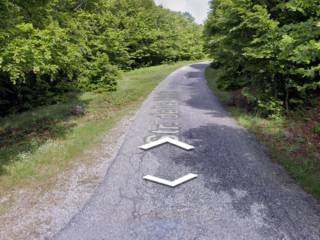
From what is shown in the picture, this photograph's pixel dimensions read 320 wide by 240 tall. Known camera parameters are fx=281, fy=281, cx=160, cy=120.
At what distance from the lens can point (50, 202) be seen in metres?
5.38

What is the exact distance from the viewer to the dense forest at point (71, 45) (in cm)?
688

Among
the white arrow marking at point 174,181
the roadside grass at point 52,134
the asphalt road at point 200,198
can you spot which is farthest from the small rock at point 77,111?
the white arrow marking at point 174,181

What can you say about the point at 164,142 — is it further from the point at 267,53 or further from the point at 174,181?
the point at 267,53

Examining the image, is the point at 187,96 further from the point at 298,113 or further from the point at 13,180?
the point at 13,180

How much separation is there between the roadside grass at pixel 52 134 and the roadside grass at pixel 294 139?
501cm

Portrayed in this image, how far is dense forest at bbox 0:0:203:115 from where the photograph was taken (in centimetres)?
688

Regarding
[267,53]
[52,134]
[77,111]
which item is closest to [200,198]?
[267,53]

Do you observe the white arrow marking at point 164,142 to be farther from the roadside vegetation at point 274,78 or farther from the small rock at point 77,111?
the small rock at point 77,111

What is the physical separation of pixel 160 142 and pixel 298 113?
5.45m

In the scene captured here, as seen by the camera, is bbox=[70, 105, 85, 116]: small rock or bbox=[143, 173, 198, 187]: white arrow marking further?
bbox=[70, 105, 85, 116]: small rock

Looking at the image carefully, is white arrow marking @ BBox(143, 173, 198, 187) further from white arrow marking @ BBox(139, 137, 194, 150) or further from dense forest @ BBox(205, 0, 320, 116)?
dense forest @ BBox(205, 0, 320, 116)

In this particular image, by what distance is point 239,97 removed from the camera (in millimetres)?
13977

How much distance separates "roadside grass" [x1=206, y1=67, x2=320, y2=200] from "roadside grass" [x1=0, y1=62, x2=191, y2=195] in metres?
5.01

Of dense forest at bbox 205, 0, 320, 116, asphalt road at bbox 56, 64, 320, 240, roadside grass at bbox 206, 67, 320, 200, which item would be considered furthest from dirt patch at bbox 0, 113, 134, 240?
dense forest at bbox 205, 0, 320, 116
